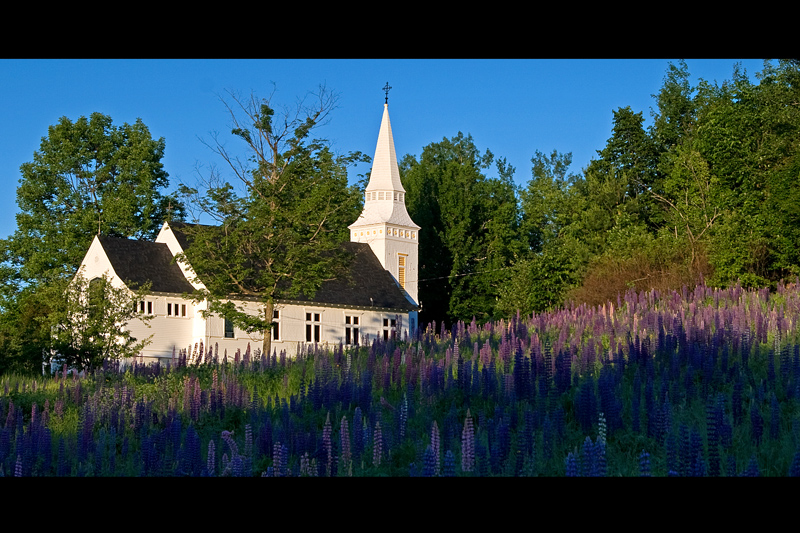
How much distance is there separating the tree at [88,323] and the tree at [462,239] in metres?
36.8

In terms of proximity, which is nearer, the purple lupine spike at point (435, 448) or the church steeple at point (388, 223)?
the purple lupine spike at point (435, 448)

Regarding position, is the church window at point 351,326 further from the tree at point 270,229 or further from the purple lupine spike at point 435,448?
the purple lupine spike at point 435,448

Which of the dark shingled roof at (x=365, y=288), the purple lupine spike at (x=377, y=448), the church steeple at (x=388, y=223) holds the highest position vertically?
the church steeple at (x=388, y=223)

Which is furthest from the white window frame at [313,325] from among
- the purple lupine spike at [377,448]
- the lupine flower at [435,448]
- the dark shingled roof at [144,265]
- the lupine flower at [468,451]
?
the lupine flower at [435,448]

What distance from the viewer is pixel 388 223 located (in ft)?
191

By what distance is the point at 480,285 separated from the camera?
66.4 meters

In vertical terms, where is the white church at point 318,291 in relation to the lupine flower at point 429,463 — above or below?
above

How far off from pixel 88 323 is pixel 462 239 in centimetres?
4074

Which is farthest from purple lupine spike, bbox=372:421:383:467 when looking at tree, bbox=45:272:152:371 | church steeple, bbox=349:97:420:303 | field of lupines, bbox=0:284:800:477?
church steeple, bbox=349:97:420:303

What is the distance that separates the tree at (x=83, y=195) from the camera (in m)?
55.4

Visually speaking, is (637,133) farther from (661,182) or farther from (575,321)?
(575,321)

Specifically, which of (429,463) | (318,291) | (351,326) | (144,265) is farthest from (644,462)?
(351,326)

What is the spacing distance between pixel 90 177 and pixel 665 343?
5324 centimetres
